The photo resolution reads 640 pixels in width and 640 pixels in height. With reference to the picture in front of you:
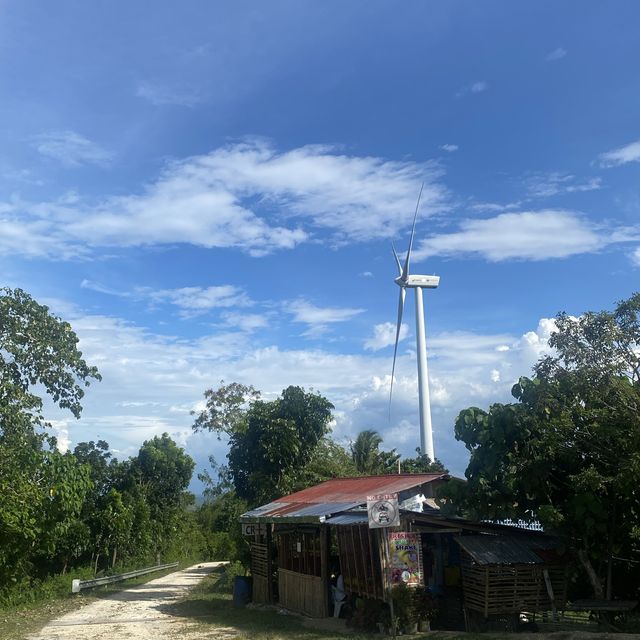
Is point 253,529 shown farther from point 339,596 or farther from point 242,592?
point 339,596

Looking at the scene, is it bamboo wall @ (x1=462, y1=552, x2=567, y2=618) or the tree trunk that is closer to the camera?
bamboo wall @ (x1=462, y1=552, x2=567, y2=618)

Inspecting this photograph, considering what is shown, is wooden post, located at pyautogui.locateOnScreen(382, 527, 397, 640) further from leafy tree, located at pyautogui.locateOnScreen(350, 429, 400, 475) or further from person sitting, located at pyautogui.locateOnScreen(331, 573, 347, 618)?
leafy tree, located at pyautogui.locateOnScreen(350, 429, 400, 475)

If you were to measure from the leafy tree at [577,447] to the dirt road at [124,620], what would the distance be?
23.9 feet

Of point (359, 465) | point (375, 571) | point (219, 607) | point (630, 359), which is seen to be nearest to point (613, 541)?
point (630, 359)

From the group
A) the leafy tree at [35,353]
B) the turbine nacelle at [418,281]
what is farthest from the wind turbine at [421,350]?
the leafy tree at [35,353]

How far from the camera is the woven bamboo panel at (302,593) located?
53.5 feet

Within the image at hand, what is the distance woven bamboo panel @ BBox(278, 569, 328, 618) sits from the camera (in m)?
16.3

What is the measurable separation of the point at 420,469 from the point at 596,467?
71.6ft

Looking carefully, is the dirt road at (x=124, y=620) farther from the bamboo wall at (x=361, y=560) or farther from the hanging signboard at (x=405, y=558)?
the hanging signboard at (x=405, y=558)

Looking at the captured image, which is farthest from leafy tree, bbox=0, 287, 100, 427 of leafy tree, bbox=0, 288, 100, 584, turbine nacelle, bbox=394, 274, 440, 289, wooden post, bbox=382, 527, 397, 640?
turbine nacelle, bbox=394, 274, 440, 289

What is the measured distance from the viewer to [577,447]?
13781 mm

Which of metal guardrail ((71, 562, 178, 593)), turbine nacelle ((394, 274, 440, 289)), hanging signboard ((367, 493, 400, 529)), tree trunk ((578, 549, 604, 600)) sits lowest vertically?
metal guardrail ((71, 562, 178, 593))

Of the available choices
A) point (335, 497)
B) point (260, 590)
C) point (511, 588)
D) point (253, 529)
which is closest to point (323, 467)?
point (253, 529)

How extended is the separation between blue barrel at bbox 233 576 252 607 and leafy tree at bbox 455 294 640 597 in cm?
870
